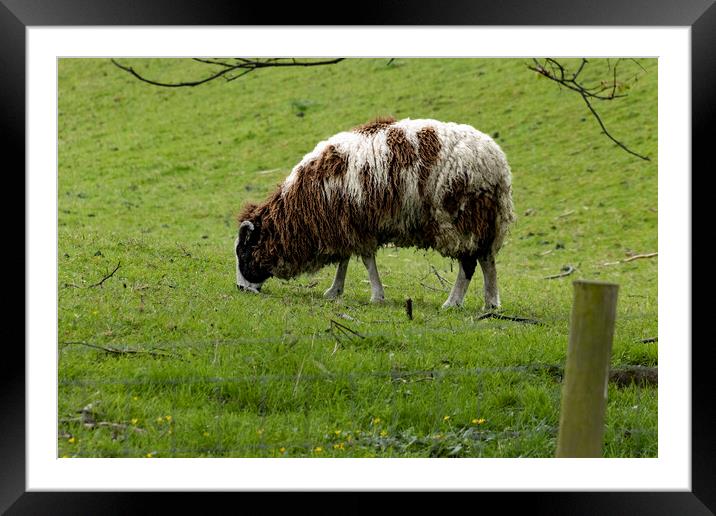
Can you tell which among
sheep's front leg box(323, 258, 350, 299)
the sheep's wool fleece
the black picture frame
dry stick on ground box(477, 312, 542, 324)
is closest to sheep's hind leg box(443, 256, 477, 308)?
the sheep's wool fleece

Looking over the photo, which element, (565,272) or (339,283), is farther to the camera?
(565,272)

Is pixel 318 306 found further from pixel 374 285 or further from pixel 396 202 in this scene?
pixel 396 202

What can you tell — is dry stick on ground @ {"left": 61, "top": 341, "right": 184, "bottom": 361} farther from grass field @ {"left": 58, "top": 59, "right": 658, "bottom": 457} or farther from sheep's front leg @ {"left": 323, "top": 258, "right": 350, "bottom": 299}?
sheep's front leg @ {"left": 323, "top": 258, "right": 350, "bottom": 299}

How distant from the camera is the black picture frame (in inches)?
160

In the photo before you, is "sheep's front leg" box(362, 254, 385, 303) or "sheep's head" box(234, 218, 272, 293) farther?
"sheep's head" box(234, 218, 272, 293)

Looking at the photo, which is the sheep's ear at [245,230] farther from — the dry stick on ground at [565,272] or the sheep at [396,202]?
the dry stick on ground at [565,272]

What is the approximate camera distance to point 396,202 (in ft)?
31.6

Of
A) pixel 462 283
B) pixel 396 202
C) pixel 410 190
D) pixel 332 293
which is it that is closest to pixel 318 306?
pixel 332 293

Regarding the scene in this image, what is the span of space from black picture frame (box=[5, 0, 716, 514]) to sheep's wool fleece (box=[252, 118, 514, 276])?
17.3 feet
